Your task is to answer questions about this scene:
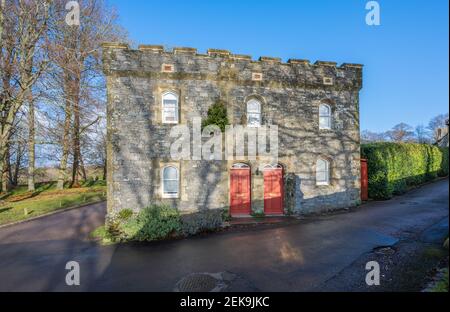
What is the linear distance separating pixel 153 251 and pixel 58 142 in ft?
53.0

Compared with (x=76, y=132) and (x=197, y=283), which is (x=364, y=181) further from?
(x=76, y=132)

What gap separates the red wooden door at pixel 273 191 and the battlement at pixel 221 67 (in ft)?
16.0

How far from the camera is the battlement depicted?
1112 centimetres

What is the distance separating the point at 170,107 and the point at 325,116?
28.3 ft

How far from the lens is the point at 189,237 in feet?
32.2

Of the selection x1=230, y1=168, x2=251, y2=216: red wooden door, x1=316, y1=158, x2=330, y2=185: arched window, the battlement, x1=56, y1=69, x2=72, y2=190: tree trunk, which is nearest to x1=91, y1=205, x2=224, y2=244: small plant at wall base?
x1=230, y1=168, x2=251, y2=216: red wooden door

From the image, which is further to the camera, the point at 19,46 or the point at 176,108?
the point at 19,46

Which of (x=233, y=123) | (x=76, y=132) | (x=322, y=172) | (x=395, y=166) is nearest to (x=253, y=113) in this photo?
(x=233, y=123)

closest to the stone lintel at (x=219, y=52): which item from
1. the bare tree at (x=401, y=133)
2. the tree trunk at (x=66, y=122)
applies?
the tree trunk at (x=66, y=122)

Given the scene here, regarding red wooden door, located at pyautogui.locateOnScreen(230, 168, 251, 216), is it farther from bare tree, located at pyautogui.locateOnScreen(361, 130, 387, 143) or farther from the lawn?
bare tree, located at pyautogui.locateOnScreen(361, 130, 387, 143)

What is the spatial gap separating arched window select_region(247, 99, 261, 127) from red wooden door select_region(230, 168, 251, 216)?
2.45m

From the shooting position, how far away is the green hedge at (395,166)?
578 inches

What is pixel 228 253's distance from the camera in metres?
7.87

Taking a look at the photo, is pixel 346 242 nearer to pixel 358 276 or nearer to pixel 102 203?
pixel 358 276
